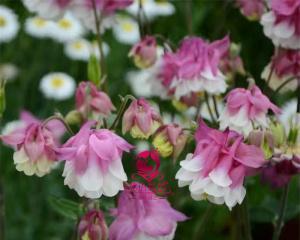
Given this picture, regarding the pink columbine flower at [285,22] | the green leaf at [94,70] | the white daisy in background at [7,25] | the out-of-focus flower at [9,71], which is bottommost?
the out-of-focus flower at [9,71]

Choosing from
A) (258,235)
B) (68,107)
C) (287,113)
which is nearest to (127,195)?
(258,235)

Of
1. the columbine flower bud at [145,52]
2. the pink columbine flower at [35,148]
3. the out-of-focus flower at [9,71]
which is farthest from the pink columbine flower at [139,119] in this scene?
the out-of-focus flower at [9,71]

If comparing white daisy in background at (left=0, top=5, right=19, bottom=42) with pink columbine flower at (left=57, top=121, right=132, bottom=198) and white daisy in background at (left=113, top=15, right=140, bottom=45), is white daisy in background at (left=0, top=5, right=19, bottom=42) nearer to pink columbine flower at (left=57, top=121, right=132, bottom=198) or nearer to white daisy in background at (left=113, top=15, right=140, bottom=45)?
white daisy in background at (left=113, top=15, right=140, bottom=45)

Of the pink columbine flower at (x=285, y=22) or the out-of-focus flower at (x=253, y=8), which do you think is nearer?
the pink columbine flower at (x=285, y=22)

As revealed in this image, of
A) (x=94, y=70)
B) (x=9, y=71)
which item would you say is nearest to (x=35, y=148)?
(x=94, y=70)

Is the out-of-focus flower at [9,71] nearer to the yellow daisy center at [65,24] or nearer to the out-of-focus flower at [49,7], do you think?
the yellow daisy center at [65,24]

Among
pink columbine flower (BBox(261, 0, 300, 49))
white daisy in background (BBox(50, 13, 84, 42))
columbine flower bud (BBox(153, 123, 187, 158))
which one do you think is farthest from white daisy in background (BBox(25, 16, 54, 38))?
columbine flower bud (BBox(153, 123, 187, 158))
